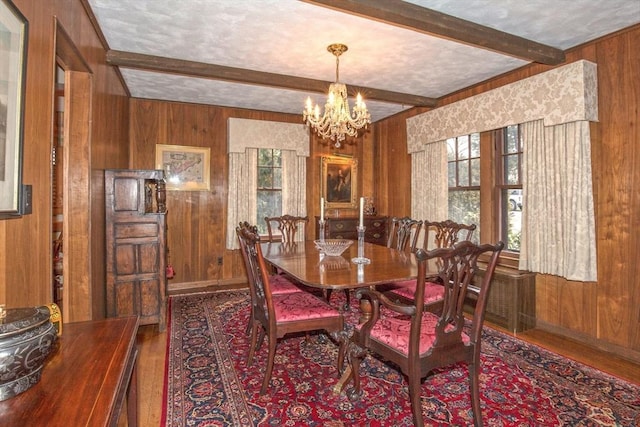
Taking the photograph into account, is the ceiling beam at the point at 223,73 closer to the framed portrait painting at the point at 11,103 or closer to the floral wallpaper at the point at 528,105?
the floral wallpaper at the point at 528,105

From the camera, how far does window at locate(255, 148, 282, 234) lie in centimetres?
552

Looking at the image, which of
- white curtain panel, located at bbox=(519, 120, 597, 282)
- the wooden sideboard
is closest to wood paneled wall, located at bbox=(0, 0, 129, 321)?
the wooden sideboard

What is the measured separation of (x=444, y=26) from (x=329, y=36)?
930 mm

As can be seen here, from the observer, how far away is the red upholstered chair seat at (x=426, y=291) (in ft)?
8.79

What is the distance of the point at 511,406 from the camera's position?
2121mm

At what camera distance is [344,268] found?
94.7 inches

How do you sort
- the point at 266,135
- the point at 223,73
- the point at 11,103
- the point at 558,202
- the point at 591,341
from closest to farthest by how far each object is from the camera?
the point at 11,103 → the point at 591,341 → the point at 558,202 → the point at 223,73 → the point at 266,135

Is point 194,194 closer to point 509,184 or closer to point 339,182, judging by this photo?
point 339,182

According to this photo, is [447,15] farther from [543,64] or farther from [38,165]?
[38,165]

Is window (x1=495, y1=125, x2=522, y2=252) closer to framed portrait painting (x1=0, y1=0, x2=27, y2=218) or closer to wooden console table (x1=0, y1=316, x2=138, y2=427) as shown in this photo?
wooden console table (x1=0, y1=316, x2=138, y2=427)

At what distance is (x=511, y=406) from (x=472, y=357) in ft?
1.70

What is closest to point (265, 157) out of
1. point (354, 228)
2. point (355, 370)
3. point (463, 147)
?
point (354, 228)

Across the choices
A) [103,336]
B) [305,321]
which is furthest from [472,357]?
[103,336]

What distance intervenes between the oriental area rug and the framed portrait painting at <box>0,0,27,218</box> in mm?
1400
